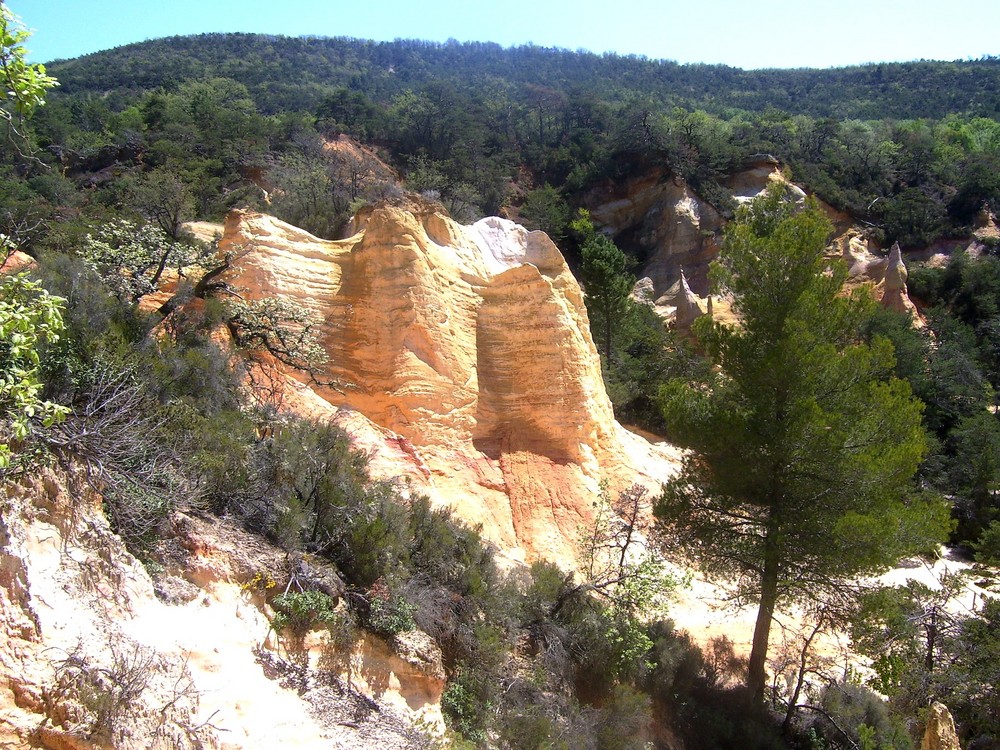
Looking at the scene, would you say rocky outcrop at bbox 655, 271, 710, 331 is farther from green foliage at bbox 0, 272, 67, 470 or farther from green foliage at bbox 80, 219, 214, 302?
green foliage at bbox 0, 272, 67, 470

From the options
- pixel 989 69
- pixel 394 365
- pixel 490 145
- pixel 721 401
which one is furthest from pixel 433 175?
pixel 989 69

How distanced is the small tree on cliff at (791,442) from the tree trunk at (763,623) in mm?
18

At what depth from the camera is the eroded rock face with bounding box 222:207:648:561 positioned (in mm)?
11859

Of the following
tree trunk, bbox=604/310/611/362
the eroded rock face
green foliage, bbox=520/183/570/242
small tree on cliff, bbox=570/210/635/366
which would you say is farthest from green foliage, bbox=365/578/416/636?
green foliage, bbox=520/183/570/242

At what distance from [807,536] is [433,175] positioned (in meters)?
35.8

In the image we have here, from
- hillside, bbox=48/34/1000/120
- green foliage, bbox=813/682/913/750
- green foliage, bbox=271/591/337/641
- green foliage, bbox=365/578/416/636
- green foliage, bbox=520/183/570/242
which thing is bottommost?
green foliage, bbox=813/682/913/750

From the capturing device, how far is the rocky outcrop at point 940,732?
780cm

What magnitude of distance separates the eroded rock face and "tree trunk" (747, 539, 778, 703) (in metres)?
3.31

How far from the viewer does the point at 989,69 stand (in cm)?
8106

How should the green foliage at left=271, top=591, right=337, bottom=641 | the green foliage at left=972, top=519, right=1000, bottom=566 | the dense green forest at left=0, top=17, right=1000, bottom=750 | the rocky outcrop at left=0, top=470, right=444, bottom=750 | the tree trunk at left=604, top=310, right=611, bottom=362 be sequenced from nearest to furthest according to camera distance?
the rocky outcrop at left=0, top=470, right=444, bottom=750 → the green foliage at left=271, top=591, right=337, bottom=641 → the dense green forest at left=0, top=17, right=1000, bottom=750 → the green foliage at left=972, top=519, right=1000, bottom=566 → the tree trunk at left=604, top=310, right=611, bottom=362

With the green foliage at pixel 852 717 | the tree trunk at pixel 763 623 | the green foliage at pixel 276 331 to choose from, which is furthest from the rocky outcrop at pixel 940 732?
the green foliage at pixel 276 331

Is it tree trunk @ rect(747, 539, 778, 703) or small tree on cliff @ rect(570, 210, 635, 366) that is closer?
tree trunk @ rect(747, 539, 778, 703)

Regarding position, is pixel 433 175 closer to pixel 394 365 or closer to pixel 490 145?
pixel 490 145

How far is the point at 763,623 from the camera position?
9.99 metres
